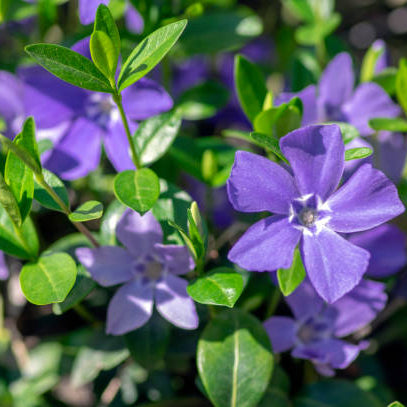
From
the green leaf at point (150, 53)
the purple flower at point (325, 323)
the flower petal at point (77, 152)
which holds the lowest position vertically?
the purple flower at point (325, 323)

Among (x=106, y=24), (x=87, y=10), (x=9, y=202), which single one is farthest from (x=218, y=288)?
(x=87, y=10)

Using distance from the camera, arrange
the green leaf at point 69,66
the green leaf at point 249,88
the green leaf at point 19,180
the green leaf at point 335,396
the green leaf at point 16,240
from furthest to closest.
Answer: the green leaf at point 335,396
the green leaf at point 249,88
the green leaf at point 16,240
the green leaf at point 19,180
the green leaf at point 69,66

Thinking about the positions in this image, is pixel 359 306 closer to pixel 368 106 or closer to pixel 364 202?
pixel 364 202

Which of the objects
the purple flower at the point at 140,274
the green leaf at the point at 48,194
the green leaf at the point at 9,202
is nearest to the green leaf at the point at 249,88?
the purple flower at the point at 140,274

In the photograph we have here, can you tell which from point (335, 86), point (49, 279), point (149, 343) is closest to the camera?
point (49, 279)

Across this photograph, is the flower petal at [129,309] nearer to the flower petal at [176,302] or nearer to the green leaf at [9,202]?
the flower petal at [176,302]

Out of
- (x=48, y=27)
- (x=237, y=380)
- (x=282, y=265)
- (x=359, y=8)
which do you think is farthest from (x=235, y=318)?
(x=359, y=8)

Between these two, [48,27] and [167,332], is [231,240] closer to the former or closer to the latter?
[167,332]

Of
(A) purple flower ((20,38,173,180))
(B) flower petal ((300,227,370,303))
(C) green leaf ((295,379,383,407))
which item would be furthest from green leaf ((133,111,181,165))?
(C) green leaf ((295,379,383,407))
